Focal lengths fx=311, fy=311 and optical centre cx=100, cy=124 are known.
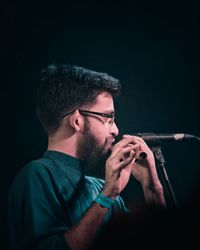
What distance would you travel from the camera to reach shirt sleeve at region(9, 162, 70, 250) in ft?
4.80

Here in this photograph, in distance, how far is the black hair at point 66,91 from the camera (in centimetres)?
201

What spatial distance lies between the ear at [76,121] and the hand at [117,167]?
0.41m

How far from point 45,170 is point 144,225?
0.60 meters

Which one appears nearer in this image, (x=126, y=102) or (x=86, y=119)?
(x=86, y=119)

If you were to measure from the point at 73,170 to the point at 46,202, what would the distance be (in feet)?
1.09

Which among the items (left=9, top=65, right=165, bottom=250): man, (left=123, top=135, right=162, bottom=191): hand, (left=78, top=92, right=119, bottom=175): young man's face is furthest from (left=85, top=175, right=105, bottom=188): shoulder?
(left=123, top=135, right=162, bottom=191): hand

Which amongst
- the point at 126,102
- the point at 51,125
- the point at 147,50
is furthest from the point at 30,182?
the point at 147,50

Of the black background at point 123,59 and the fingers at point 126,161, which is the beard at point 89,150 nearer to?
the fingers at point 126,161

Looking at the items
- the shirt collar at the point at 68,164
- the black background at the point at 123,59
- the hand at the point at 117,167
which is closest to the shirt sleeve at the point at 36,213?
the shirt collar at the point at 68,164

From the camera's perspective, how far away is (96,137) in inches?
77.1

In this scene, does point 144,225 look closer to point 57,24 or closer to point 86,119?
point 86,119

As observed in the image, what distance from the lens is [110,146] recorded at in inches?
77.8

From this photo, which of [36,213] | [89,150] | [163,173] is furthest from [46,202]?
[163,173]

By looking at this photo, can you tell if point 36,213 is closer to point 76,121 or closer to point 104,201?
point 104,201
